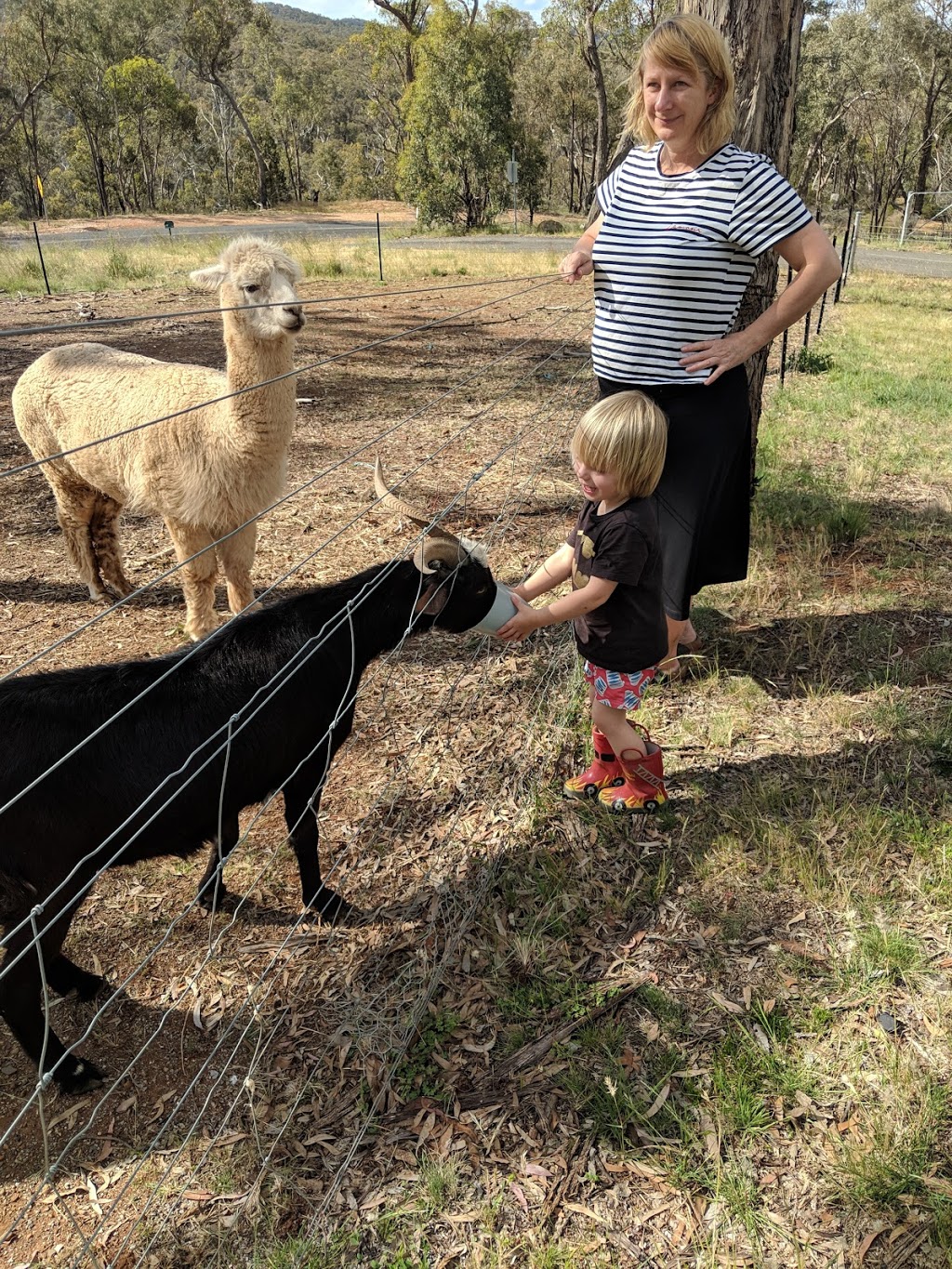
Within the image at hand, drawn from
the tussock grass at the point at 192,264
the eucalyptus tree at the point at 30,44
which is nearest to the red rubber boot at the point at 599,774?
the tussock grass at the point at 192,264

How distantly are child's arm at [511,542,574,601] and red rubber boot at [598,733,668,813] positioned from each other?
721 millimetres

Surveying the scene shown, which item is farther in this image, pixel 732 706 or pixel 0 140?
pixel 0 140

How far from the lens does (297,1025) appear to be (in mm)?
2596

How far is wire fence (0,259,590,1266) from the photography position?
6.93 ft

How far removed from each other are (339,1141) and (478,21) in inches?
2049

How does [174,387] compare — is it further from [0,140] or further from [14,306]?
[0,140]

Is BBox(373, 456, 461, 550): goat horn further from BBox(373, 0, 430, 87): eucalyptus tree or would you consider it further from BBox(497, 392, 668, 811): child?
BBox(373, 0, 430, 87): eucalyptus tree

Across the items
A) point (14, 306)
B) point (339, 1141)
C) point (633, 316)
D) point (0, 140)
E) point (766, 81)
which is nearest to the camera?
point (339, 1141)

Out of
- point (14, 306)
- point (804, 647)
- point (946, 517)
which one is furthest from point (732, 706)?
point (14, 306)

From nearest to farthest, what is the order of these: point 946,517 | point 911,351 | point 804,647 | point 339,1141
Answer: point 339,1141 < point 804,647 < point 946,517 < point 911,351

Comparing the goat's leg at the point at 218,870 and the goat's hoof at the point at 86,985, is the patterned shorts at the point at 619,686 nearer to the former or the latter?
the goat's leg at the point at 218,870

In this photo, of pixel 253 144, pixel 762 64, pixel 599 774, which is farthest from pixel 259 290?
pixel 253 144

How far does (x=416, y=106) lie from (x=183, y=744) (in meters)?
45.8

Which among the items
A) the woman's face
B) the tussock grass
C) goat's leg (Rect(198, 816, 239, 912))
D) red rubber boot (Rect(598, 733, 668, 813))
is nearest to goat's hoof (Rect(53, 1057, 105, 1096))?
goat's leg (Rect(198, 816, 239, 912))
